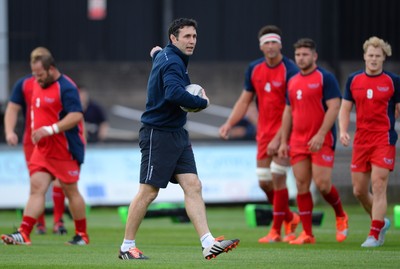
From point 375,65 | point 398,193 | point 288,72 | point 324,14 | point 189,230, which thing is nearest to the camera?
point 375,65

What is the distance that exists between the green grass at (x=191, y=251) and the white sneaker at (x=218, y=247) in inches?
3.5

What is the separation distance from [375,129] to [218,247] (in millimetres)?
3633

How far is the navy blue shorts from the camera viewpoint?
1086 centimetres

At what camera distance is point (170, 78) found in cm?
1059

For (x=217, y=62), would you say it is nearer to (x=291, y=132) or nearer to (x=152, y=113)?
(x=291, y=132)

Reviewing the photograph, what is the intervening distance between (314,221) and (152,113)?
6.65 meters

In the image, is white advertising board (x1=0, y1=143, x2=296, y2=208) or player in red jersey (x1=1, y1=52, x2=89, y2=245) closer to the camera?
player in red jersey (x1=1, y1=52, x2=89, y2=245)

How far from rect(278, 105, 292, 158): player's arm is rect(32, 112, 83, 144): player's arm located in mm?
2490

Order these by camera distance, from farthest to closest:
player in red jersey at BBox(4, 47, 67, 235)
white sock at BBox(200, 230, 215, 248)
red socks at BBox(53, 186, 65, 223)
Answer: red socks at BBox(53, 186, 65, 223), player in red jersey at BBox(4, 47, 67, 235), white sock at BBox(200, 230, 215, 248)

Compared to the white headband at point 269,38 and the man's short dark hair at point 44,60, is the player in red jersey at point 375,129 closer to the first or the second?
the white headband at point 269,38

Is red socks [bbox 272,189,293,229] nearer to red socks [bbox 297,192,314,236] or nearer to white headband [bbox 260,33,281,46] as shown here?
red socks [bbox 297,192,314,236]

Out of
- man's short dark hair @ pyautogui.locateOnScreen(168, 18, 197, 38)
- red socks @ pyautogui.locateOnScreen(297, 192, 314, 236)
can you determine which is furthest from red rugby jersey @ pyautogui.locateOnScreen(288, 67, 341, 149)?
man's short dark hair @ pyautogui.locateOnScreen(168, 18, 197, 38)

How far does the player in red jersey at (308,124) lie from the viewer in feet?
44.5

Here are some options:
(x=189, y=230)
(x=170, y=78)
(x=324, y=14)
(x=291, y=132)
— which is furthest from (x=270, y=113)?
(x=324, y=14)
